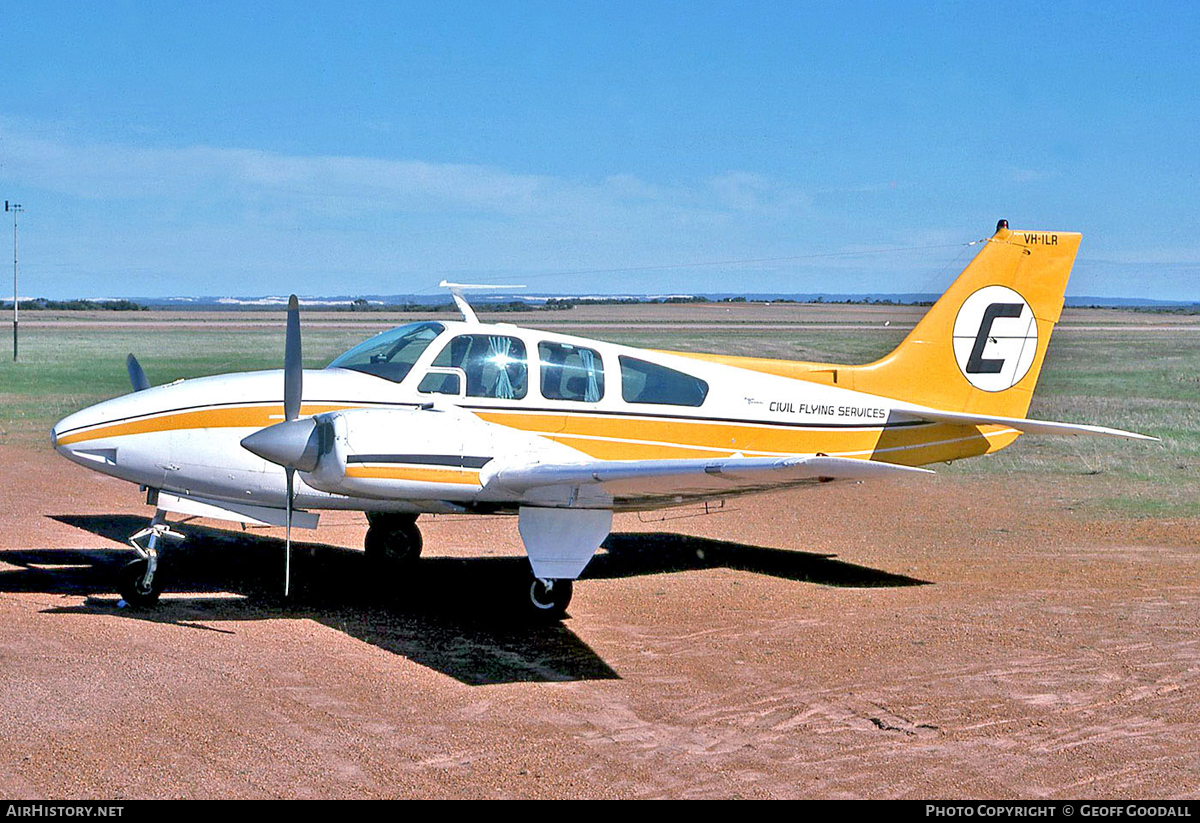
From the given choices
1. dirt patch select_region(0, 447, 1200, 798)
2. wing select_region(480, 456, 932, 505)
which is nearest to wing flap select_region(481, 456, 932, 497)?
wing select_region(480, 456, 932, 505)

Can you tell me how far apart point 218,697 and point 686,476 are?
4.15 meters

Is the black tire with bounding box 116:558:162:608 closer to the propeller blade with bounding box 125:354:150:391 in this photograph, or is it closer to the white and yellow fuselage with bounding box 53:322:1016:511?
the white and yellow fuselage with bounding box 53:322:1016:511

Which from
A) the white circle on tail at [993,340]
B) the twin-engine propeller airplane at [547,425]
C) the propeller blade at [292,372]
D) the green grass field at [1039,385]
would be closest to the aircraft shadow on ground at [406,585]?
the twin-engine propeller airplane at [547,425]

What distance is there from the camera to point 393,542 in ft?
43.9

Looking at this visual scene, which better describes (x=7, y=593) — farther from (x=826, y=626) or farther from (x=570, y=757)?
(x=826, y=626)

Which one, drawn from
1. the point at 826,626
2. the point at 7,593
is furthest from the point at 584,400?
the point at 7,593

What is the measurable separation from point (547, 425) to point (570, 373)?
0.63m

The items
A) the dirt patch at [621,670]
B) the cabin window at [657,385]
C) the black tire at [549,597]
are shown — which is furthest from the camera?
the cabin window at [657,385]

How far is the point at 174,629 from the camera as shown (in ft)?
35.0

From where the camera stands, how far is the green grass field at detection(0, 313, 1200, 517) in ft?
73.7

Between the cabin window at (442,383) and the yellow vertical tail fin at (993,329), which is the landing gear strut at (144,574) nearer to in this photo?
the cabin window at (442,383)

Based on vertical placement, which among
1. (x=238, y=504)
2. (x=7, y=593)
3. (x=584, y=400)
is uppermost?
(x=584, y=400)

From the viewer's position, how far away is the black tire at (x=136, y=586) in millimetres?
11195

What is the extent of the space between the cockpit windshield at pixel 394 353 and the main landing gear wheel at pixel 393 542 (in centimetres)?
217
